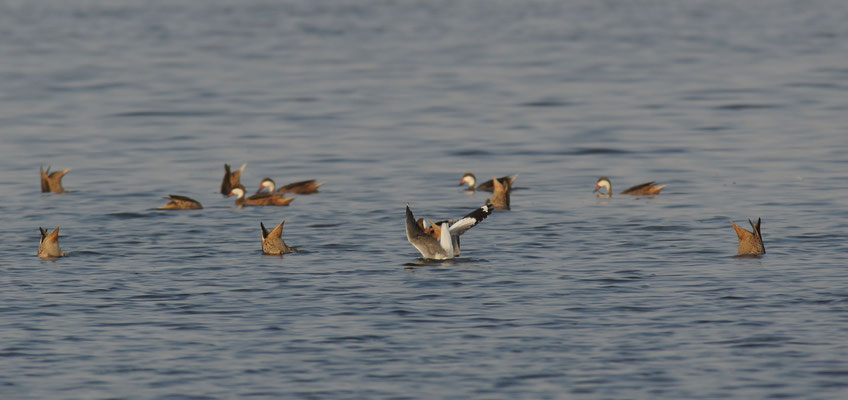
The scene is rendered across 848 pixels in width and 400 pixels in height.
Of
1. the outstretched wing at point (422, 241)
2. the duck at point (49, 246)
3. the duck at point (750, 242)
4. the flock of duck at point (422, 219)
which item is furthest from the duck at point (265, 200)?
the duck at point (750, 242)

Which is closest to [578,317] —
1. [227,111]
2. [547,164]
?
[547,164]

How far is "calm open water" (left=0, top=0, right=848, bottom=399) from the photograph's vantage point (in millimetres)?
12727

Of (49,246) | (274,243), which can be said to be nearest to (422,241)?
(274,243)

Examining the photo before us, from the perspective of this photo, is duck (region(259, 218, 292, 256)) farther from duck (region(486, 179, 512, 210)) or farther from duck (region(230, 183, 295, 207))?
duck (region(486, 179, 512, 210))

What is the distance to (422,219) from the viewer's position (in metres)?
18.8

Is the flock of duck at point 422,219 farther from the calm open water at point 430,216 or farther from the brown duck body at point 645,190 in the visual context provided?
the calm open water at point 430,216

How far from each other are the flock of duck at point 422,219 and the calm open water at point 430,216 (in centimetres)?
27

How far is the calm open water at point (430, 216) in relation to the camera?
41.8ft

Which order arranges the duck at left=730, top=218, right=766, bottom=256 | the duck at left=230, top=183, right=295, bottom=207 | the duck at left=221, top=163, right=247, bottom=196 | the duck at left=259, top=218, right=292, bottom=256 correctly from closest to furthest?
the duck at left=730, top=218, right=766, bottom=256
the duck at left=259, top=218, right=292, bottom=256
the duck at left=230, top=183, right=295, bottom=207
the duck at left=221, top=163, right=247, bottom=196

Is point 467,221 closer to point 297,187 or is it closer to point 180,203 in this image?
point 180,203

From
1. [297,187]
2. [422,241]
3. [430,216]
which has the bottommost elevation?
[422,241]

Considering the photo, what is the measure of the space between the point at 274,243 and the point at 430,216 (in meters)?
4.42

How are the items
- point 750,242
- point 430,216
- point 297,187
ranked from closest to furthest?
1. point 750,242
2. point 430,216
3. point 297,187

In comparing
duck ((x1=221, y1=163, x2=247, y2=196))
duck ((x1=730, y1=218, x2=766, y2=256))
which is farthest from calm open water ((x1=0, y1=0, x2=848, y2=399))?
duck ((x1=221, y1=163, x2=247, y2=196))
